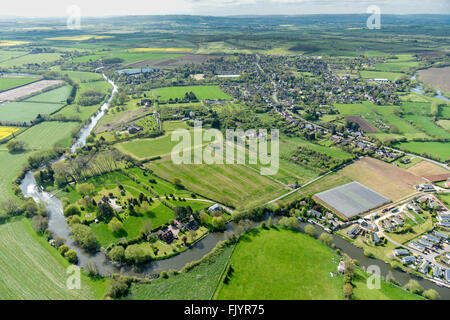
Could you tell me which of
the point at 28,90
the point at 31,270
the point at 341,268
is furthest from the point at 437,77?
the point at 28,90

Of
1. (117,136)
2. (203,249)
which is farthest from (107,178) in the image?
(203,249)

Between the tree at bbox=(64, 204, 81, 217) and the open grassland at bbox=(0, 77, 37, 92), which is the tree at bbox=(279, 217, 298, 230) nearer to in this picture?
the tree at bbox=(64, 204, 81, 217)

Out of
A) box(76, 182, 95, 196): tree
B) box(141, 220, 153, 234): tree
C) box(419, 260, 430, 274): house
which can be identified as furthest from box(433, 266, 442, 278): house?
box(76, 182, 95, 196): tree

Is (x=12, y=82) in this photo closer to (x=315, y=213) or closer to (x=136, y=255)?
(x=136, y=255)

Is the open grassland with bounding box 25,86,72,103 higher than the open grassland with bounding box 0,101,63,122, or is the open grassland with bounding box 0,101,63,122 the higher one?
the open grassland with bounding box 25,86,72,103
